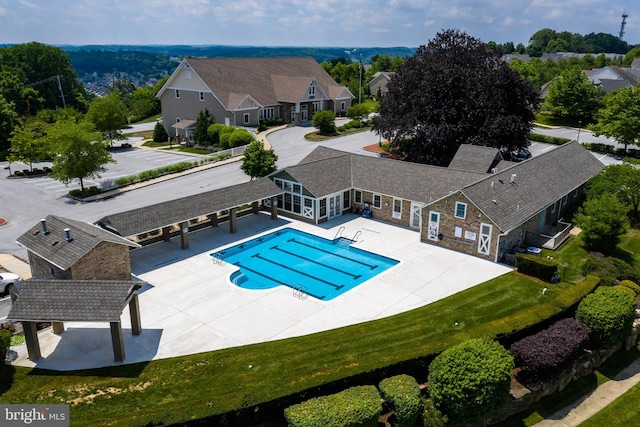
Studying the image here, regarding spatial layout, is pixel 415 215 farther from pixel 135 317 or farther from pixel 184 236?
pixel 135 317

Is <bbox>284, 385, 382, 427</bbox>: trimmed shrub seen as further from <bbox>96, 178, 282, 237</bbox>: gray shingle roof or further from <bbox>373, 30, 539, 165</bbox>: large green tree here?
<bbox>373, 30, 539, 165</bbox>: large green tree

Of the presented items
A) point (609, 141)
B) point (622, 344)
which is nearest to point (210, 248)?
point (622, 344)

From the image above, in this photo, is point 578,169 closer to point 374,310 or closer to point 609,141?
point 374,310

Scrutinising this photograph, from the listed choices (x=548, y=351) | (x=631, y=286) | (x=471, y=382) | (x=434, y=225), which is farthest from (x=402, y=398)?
(x=631, y=286)

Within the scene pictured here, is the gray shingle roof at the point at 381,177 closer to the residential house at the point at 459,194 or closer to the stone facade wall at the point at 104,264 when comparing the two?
the residential house at the point at 459,194

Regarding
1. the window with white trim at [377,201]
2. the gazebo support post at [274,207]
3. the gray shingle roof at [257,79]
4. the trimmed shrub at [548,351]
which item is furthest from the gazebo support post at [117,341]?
the gray shingle roof at [257,79]

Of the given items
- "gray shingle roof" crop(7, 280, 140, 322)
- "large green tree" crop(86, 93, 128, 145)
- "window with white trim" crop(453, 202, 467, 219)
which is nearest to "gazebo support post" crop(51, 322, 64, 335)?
"gray shingle roof" crop(7, 280, 140, 322)
